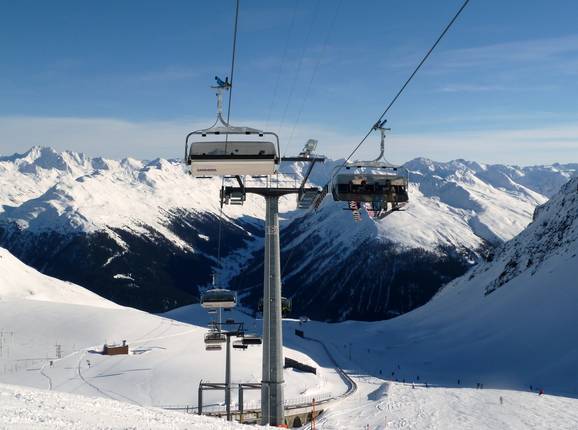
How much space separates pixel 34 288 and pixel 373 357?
9451 centimetres

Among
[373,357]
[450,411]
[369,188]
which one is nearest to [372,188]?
[369,188]

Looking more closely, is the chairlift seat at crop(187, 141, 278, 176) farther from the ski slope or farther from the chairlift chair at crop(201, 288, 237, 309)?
the ski slope

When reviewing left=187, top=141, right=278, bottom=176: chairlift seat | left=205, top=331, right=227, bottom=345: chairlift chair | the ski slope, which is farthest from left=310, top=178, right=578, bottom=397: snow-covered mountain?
left=187, top=141, right=278, bottom=176: chairlift seat

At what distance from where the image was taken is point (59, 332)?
107m

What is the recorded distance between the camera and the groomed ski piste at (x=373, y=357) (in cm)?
5553

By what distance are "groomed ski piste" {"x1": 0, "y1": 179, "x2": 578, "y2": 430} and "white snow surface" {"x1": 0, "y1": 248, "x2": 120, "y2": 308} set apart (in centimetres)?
63

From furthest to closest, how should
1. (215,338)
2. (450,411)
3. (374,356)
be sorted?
(374,356) < (450,411) < (215,338)

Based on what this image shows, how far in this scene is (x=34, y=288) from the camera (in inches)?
6885

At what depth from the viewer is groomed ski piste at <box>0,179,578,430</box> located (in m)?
55.5

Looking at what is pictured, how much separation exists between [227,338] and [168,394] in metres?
29.6

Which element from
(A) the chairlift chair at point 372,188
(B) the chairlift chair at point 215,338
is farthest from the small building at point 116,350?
(A) the chairlift chair at point 372,188

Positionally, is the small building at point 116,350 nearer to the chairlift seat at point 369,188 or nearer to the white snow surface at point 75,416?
the white snow surface at point 75,416

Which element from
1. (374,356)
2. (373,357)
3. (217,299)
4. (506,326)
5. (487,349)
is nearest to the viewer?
(217,299)

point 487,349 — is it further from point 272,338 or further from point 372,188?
point 372,188
